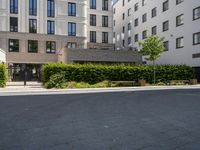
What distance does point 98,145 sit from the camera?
591 centimetres

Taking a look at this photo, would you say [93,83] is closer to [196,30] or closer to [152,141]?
[196,30]

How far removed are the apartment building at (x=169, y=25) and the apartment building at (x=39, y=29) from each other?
916 cm

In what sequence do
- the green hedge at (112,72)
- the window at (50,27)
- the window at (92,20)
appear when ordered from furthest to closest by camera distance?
1. the window at (92,20)
2. the window at (50,27)
3. the green hedge at (112,72)

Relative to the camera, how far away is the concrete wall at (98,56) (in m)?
35.0

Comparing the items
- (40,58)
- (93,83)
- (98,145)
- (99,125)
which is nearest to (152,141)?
(98,145)

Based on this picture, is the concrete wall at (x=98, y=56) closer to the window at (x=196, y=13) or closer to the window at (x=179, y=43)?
the window at (x=179, y=43)

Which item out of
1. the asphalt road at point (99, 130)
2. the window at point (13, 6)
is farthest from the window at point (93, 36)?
the asphalt road at point (99, 130)

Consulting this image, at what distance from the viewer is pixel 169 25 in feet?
130

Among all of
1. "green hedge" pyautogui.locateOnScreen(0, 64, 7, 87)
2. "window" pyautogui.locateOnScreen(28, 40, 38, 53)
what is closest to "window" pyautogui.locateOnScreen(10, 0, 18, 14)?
"window" pyautogui.locateOnScreen(28, 40, 38, 53)

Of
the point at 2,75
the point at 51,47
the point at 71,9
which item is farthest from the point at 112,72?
the point at 71,9

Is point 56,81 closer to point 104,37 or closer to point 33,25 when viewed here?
point 33,25

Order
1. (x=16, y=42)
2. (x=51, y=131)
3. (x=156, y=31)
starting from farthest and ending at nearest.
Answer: (x=156, y=31), (x=16, y=42), (x=51, y=131)

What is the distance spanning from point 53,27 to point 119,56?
1138 centimetres

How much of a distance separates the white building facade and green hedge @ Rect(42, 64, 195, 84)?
14.2 feet
